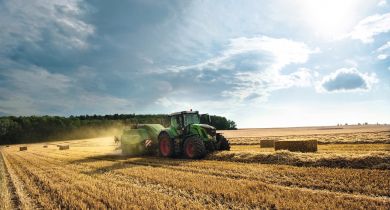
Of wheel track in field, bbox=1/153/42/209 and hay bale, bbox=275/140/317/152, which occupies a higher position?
hay bale, bbox=275/140/317/152

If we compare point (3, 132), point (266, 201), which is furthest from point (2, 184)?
point (3, 132)

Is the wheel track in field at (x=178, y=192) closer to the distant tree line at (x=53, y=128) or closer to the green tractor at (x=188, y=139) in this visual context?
the green tractor at (x=188, y=139)

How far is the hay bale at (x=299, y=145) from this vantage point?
17.3 metres

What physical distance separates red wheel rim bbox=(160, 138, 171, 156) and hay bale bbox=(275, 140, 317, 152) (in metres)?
5.73

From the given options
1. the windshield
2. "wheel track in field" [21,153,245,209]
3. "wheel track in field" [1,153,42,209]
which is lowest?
"wheel track in field" [1,153,42,209]

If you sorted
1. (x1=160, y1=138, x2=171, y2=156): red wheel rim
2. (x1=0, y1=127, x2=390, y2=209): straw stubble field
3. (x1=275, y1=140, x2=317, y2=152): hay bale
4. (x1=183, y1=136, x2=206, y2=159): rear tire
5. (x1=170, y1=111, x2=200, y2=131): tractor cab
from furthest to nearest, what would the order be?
(x1=275, y1=140, x2=317, y2=152): hay bale < (x1=160, y1=138, x2=171, y2=156): red wheel rim < (x1=170, y1=111, x2=200, y2=131): tractor cab < (x1=183, y1=136, x2=206, y2=159): rear tire < (x1=0, y1=127, x2=390, y2=209): straw stubble field

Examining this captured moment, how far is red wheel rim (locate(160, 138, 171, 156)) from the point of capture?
16656 mm

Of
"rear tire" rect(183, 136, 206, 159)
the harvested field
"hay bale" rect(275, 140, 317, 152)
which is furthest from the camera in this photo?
the harvested field

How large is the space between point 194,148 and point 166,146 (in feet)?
7.67

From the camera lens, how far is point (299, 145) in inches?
694

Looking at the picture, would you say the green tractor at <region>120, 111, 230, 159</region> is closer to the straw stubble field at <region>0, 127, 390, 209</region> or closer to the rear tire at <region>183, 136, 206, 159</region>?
the rear tire at <region>183, 136, 206, 159</region>

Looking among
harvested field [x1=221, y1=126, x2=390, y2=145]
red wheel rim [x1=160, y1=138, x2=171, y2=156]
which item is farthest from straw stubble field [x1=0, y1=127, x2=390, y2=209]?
harvested field [x1=221, y1=126, x2=390, y2=145]

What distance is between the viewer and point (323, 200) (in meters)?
6.52

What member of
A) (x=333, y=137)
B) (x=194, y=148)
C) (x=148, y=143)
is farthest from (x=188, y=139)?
(x=333, y=137)
